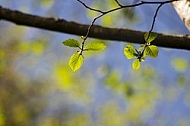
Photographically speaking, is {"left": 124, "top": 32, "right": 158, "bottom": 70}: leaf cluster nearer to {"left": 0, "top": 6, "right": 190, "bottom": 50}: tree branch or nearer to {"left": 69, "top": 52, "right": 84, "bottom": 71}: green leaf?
{"left": 69, "top": 52, "right": 84, "bottom": 71}: green leaf

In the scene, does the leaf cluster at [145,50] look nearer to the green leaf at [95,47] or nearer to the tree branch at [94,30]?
the green leaf at [95,47]

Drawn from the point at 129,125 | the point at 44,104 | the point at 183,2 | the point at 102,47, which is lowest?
the point at 102,47

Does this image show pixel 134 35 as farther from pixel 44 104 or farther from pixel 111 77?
pixel 44 104

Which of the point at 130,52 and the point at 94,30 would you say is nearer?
the point at 130,52

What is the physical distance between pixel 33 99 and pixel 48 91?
0.21 m

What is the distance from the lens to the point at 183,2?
1025 millimetres

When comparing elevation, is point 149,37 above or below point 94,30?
below

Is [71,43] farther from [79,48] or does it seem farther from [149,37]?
[149,37]

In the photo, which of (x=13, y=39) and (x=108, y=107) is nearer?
(x=13, y=39)

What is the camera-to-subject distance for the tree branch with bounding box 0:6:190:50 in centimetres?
90

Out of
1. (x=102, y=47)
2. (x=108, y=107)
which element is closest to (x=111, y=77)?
(x=102, y=47)

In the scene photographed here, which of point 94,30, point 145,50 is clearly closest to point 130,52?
point 145,50

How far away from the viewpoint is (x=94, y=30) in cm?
99

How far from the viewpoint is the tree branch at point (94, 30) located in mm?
896
